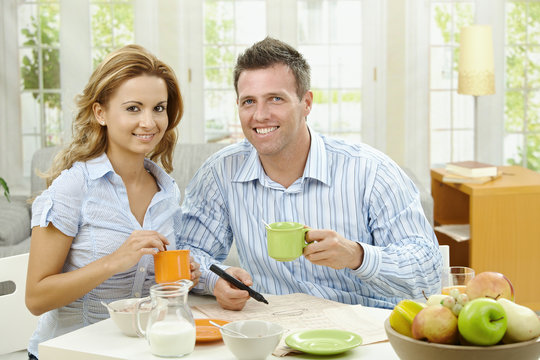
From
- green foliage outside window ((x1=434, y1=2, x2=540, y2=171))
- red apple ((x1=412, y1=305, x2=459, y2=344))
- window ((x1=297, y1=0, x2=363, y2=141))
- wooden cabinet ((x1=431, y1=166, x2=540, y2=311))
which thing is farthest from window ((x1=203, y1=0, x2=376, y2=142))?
red apple ((x1=412, y1=305, x2=459, y2=344))

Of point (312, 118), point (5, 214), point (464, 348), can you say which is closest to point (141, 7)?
point (312, 118)

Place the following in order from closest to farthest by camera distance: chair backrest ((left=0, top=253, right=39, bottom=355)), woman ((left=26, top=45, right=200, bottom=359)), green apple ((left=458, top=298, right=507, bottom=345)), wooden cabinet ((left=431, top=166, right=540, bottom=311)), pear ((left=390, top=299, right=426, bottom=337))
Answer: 1. green apple ((left=458, top=298, right=507, bottom=345))
2. pear ((left=390, top=299, right=426, bottom=337))
3. woman ((left=26, top=45, right=200, bottom=359))
4. chair backrest ((left=0, top=253, right=39, bottom=355))
5. wooden cabinet ((left=431, top=166, right=540, bottom=311))

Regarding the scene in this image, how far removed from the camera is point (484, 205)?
371 cm

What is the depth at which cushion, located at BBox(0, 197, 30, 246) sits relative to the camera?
3.58 meters

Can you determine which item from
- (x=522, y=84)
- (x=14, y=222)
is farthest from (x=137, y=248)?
(x=522, y=84)

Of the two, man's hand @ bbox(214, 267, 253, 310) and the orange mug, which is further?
man's hand @ bbox(214, 267, 253, 310)

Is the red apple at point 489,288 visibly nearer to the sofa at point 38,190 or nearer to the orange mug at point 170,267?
the orange mug at point 170,267

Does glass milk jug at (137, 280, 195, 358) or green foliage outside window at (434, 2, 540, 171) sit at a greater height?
green foliage outside window at (434, 2, 540, 171)

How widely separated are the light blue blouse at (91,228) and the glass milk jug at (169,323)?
0.58 metres

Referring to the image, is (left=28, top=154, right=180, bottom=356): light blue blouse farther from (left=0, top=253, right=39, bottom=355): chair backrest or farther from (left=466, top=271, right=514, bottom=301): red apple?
(left=466, top=271, right=514, bottom=301): red apple

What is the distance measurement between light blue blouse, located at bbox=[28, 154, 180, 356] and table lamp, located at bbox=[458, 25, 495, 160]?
2726mm

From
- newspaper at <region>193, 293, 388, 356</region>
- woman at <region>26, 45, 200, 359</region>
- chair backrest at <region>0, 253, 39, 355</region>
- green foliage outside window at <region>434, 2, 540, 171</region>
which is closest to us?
newspaper at <region>193, 293, 388, 356</region>

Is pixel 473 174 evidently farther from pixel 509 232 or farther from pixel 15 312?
pixel 15 312

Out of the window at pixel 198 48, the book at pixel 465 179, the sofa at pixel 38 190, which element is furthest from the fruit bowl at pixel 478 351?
the window at pixel 198 48
